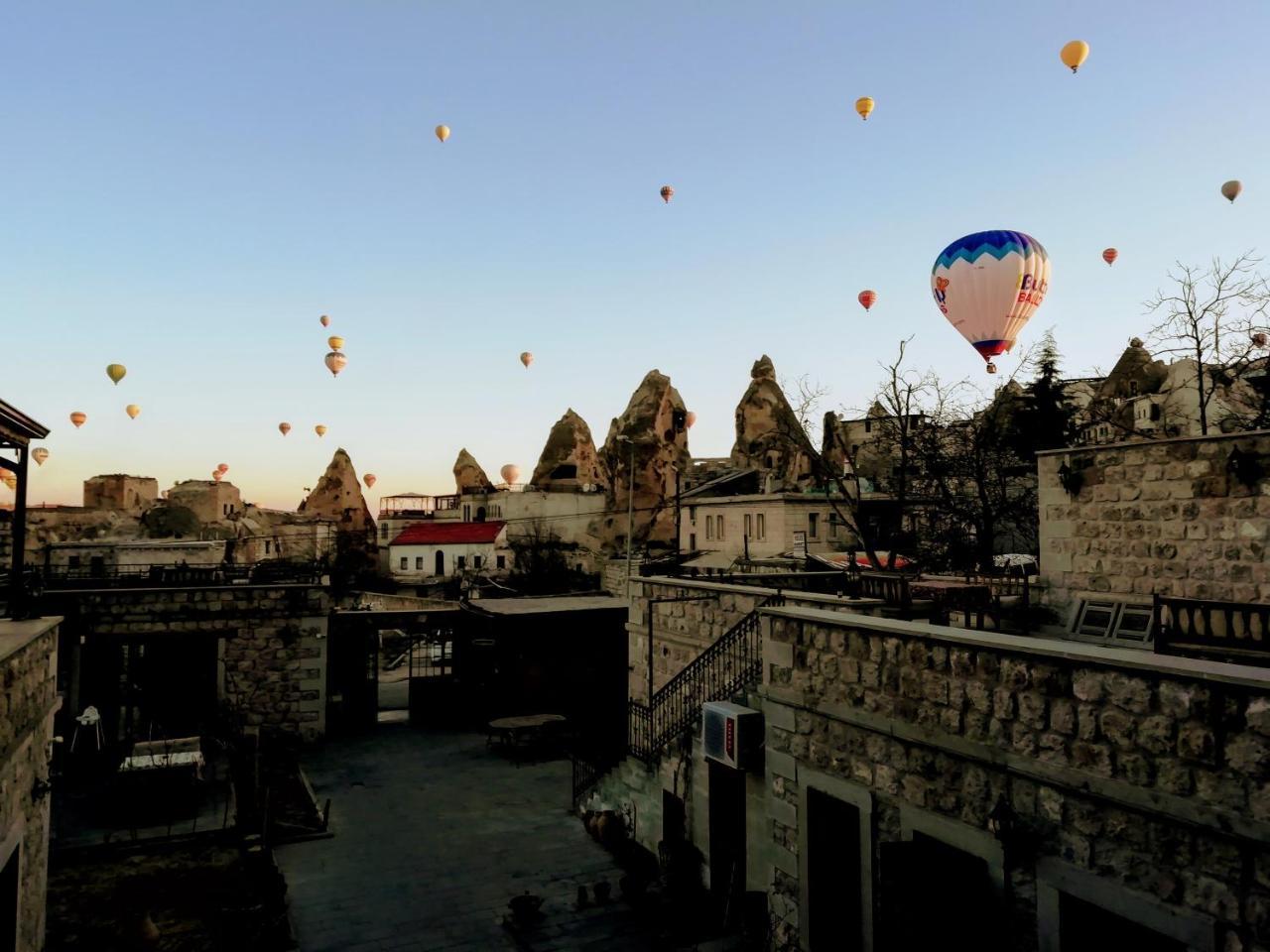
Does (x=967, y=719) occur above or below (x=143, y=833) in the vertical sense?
above

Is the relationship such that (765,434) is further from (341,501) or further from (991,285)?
(991,285)

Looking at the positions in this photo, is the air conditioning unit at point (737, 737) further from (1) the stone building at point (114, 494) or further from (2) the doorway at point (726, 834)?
Answer: (1) the stone building at point (114, 494)

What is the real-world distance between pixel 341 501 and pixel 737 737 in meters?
90.1

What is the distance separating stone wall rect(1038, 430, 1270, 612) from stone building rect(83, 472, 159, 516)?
268 feet

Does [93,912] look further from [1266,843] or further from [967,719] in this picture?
[1266,843]

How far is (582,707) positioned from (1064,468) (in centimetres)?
1598

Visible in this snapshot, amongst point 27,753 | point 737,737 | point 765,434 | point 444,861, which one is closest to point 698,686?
point 737,737

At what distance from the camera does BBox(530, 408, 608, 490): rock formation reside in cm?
8769

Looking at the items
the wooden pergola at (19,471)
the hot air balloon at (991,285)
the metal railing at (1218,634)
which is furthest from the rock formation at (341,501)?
the metal railing at (1218,634)

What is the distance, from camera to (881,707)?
7.46 m

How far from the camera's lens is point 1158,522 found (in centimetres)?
1032

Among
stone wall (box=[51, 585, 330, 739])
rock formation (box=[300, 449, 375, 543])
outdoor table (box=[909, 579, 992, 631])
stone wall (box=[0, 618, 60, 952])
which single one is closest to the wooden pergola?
stone wall (box=[0, 618, 60, 952])

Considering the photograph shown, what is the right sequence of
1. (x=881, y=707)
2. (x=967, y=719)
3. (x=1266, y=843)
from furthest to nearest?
1. (x=881, y=707)
2. (x=967, y=719)
3. (x=1266, y=843)

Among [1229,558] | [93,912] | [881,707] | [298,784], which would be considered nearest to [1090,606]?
[1229,558]
